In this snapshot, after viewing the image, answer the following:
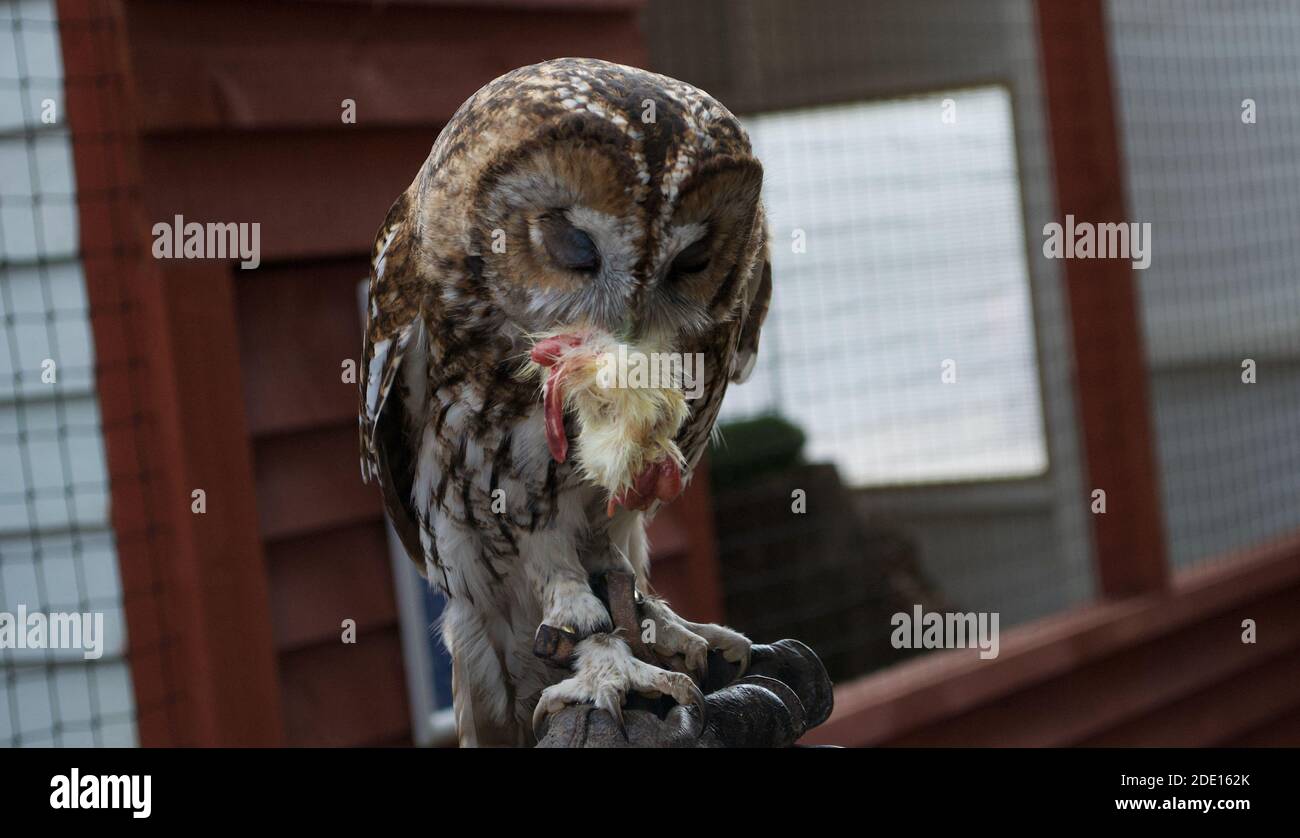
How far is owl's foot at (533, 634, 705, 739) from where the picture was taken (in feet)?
4.09

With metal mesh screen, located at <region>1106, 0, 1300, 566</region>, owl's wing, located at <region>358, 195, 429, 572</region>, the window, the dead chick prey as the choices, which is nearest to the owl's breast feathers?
owl's wing, located at <region>358, 195, 429, 572</region>

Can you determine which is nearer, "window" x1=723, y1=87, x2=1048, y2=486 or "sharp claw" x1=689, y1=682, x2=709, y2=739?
"sharp claw" x1=689, y1=682, x2=709, y2=739

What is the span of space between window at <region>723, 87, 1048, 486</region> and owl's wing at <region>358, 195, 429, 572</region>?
2.51 m

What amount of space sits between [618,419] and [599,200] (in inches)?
8.7

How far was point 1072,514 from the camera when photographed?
495 centimetres

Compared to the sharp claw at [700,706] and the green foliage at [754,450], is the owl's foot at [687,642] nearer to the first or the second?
the sharp claw at [700,706]

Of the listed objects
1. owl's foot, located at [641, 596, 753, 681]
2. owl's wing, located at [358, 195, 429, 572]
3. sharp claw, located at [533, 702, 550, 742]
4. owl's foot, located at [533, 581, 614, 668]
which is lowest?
sharp claw, located at [533, 702, 550, 742]

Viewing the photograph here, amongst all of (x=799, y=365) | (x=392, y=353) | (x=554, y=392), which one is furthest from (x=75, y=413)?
(x=799, y=365)

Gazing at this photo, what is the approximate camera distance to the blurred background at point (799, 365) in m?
2.08

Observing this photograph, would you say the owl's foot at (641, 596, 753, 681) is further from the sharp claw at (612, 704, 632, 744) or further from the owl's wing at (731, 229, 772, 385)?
the owl's wing at (731, 229, 772, 385)

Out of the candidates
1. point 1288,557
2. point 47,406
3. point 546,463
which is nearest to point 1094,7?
point 1288,557

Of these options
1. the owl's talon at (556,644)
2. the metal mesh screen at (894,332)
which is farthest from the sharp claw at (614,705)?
the metal mesh screen at (894,332)

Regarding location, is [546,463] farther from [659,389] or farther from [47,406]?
[47,406]

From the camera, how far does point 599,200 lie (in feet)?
3.51
